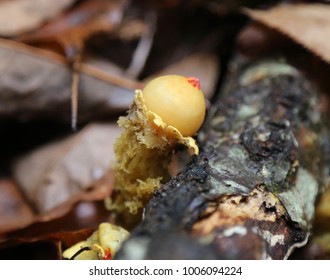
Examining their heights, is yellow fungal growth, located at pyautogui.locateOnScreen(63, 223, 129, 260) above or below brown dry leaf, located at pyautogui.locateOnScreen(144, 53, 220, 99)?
below

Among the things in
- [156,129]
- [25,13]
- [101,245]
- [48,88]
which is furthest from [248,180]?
[25,13]

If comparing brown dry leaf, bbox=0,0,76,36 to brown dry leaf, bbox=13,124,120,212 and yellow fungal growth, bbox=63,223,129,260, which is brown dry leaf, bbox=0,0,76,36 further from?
yellow fungal growth, bbox=63,223,129,260

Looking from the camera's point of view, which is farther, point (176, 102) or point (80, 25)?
point (80, 25)

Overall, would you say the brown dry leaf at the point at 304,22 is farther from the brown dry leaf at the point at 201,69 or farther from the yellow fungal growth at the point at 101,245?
the yellow fungal growth at the point at 101,245

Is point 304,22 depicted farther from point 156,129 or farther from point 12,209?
point 12,209

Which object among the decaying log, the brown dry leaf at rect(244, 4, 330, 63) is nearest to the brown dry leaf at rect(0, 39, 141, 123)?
the decaying log
